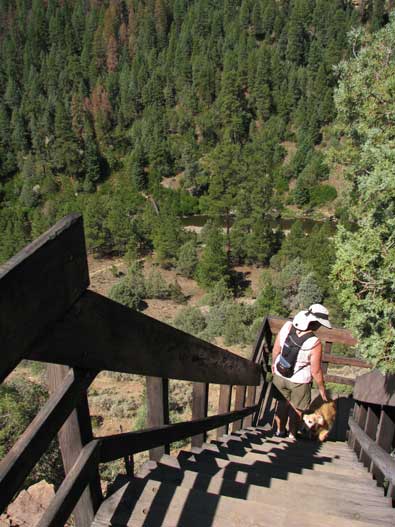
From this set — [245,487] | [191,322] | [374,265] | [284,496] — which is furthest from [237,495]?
[191,322]

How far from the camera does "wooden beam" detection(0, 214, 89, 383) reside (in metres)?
0.75

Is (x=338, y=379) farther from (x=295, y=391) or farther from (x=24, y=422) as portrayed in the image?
(x=24, y=422)

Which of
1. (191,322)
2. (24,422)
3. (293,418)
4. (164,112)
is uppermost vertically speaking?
(293,418)

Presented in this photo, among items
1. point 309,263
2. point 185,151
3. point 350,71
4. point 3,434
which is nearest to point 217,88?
point 185,151

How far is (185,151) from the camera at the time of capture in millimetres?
49750

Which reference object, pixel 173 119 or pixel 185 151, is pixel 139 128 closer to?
pixel 173 119

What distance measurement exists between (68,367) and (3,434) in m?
5.74

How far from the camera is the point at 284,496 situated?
1.93 meters

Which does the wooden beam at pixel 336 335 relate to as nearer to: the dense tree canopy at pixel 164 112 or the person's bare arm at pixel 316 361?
the person's bare arm at pixel 316 361

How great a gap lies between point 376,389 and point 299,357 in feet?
2.67

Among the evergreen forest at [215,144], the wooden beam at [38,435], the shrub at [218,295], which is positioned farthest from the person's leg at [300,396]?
the shrub at [218,295]

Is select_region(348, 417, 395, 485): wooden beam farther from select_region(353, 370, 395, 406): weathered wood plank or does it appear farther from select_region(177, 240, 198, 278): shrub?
select_region(177, 240, 198, 278): shrub

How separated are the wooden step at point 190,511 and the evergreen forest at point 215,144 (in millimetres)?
2760

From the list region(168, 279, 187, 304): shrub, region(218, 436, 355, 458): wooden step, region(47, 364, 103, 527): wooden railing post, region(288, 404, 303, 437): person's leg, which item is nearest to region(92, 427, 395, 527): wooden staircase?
region(47, 364, 103, 527): wooden railing post
